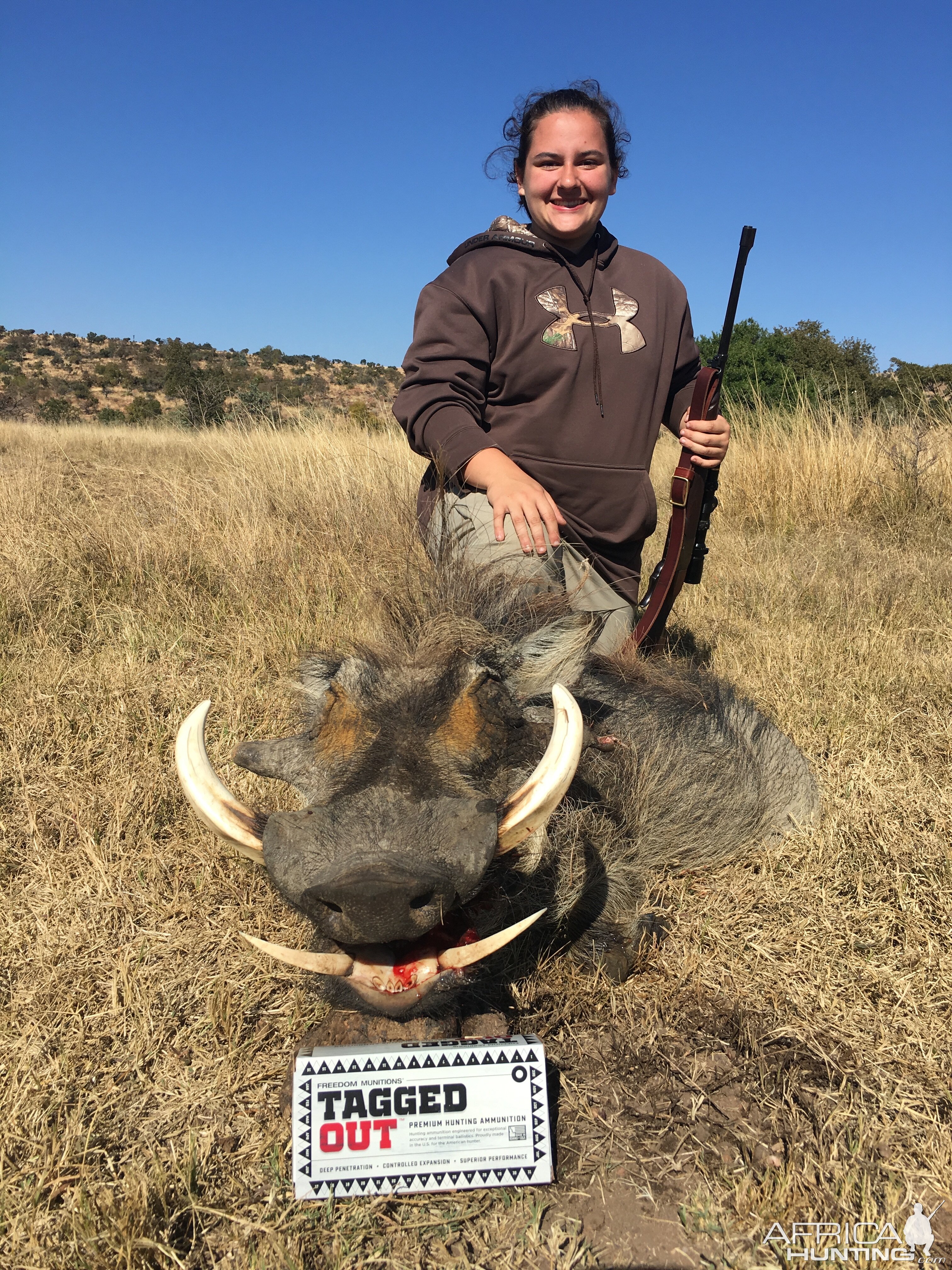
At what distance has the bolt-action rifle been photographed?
3137 millimetres

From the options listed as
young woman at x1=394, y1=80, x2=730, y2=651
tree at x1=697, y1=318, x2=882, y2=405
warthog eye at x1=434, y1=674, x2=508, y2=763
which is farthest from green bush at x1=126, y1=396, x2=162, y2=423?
warthog eye at x1=434, y1=674, x2=508, y2=763

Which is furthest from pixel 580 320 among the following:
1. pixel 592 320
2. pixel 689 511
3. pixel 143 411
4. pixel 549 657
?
pixel 143 411

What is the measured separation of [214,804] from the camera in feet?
5.27

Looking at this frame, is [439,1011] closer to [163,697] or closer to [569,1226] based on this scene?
[569,1226]

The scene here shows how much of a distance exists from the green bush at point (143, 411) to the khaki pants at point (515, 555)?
1965cm

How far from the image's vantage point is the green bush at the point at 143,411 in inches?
880

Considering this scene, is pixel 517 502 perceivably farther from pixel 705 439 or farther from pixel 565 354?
pixel 705 439

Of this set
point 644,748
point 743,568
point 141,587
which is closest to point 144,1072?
point 644,748

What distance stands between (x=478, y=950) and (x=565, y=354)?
2.28 meters

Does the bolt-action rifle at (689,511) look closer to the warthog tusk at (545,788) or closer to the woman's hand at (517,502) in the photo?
the woman's hand at (517,502)

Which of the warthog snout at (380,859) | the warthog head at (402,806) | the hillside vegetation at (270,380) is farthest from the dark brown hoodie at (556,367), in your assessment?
the hillside vegetation at (270,380)

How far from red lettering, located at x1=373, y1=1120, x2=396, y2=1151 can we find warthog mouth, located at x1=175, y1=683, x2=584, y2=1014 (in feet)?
0.70

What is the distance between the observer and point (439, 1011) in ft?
5.23

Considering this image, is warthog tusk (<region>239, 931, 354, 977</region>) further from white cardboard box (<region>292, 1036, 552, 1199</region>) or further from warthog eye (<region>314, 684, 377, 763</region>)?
warthog eye (<region>314, 684, 377, 763</region>)
